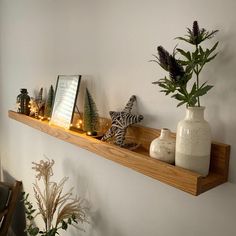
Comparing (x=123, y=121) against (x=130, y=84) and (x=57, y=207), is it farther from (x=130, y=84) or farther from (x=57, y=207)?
(x=57, y=207)

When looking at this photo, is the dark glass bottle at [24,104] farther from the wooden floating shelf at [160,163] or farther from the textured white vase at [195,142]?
the textured white vase at [195,142]

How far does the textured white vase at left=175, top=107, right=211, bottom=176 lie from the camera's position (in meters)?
0.75

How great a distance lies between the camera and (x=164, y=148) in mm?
846

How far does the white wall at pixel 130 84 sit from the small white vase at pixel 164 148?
9 cm

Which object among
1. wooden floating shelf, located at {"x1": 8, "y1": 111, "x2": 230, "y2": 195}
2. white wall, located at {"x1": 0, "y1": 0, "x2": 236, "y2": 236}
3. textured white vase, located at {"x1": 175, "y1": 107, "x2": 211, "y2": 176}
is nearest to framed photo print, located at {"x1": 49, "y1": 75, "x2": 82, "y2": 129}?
white wall, located at {"x1": 0, "y1": 0, "x2": 236, "y2": 236}

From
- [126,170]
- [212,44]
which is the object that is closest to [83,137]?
[126,170]

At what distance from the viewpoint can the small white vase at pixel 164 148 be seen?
839 mm

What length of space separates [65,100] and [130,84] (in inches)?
18.4

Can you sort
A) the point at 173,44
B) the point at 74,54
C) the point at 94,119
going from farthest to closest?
the point at 74,54, the point at 94,119, the point at 173,44

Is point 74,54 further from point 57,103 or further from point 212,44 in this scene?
point 212,44

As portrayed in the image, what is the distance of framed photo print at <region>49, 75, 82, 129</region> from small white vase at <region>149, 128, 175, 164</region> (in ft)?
1.93

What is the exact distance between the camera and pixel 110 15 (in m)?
1.15

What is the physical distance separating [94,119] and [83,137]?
13 cm

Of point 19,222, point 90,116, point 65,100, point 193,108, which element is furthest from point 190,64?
point 19,222
